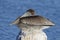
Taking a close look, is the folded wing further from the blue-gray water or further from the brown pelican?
the blue-gray water

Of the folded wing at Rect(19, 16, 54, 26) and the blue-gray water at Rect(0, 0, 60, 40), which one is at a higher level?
the blue-gray water at Rect(0, 0, 60, 40)

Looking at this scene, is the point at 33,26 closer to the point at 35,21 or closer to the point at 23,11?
the point at 35,21

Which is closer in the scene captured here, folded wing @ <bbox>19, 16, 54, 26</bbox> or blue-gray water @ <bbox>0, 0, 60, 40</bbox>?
folded wing @ <bbox>19, 16, 54, 26</bbox>

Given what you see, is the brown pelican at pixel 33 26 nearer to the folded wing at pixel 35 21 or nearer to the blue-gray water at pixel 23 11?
the folded wing at pixel 35 21

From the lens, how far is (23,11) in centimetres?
750

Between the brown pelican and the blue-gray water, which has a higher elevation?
the blue-gray water

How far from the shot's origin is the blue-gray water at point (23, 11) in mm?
6032

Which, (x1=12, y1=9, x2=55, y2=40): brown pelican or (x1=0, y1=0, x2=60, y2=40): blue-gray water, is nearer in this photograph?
(x1=12, y1=9, x2=55, y2=40): brown pelican

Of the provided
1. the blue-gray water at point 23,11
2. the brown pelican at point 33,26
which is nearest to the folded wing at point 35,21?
the brown pelican at point 33,26

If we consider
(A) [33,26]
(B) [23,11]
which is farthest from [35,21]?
(B) [23,11]

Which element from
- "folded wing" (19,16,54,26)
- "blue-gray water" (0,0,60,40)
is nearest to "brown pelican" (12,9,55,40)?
"folded wing" (19,16,54,26)

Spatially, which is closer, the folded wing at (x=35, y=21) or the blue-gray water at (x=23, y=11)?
the folded wing at (x=35, y=21)

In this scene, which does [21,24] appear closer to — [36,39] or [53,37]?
[36,39]

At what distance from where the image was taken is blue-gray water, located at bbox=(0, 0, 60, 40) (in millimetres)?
6032
